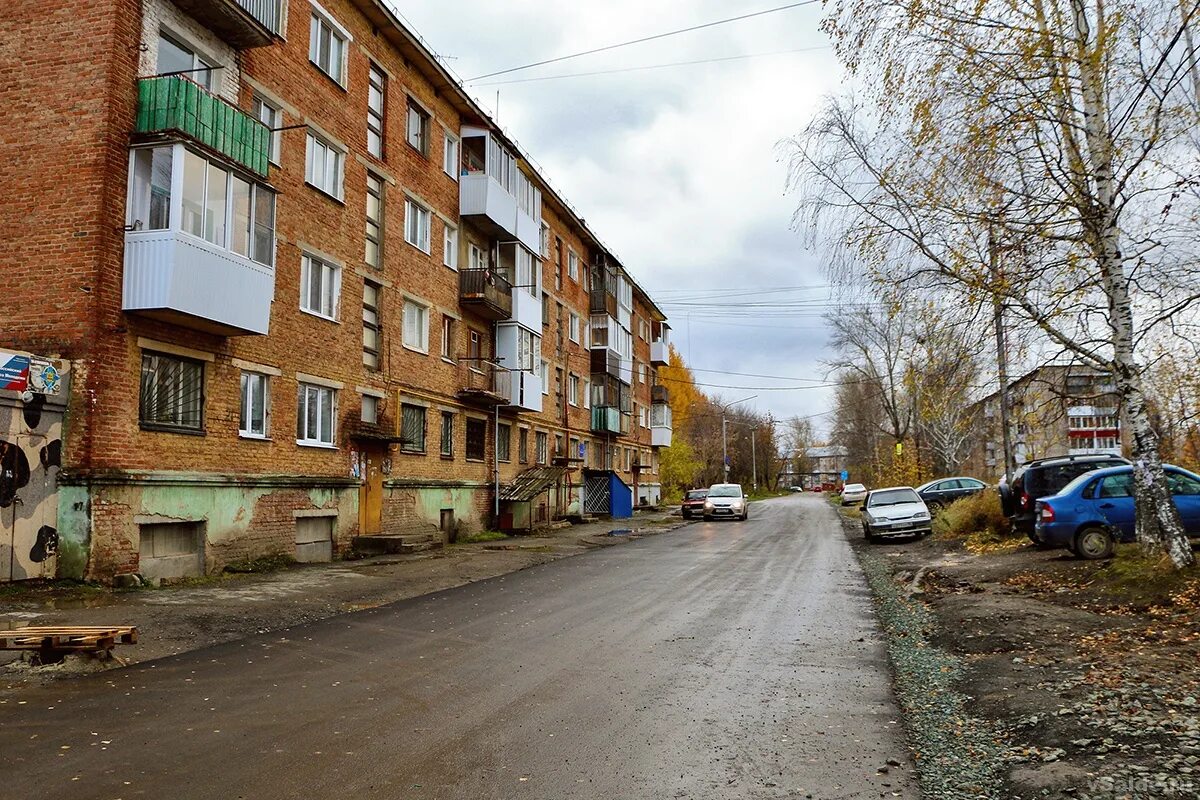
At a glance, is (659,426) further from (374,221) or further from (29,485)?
(29,485)

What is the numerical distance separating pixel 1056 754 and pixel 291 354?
51.0ft

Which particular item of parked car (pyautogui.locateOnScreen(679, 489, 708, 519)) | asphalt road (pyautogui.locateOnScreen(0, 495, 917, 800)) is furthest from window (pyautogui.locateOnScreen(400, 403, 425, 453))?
parked car (pyautogui.locateOnScreen(679, 489, 708, 519))

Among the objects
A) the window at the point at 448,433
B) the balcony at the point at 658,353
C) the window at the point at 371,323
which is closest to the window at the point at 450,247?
the window at the point at 371,323

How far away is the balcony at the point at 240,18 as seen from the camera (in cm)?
1438

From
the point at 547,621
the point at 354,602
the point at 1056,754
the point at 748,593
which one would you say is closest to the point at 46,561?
the point at 354,602

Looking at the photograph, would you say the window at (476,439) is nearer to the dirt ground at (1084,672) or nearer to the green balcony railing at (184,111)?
the green balcony railing at (184,111)

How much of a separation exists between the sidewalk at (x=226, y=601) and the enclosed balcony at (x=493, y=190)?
1157 centimetres

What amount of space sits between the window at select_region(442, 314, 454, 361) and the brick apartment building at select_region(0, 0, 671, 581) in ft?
0.32

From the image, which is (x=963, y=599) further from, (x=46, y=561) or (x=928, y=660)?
(x=46, y=561)

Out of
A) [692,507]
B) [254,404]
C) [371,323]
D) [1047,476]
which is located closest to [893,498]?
[1047,476]

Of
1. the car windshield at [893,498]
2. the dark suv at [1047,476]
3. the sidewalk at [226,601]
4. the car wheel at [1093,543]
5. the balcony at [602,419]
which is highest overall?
the balcony at [602,419]

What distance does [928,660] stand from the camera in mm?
8055

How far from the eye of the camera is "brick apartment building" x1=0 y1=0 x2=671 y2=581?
500 inches

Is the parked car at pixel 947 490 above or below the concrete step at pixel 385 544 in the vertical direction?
above
